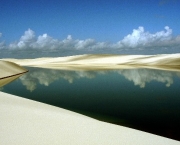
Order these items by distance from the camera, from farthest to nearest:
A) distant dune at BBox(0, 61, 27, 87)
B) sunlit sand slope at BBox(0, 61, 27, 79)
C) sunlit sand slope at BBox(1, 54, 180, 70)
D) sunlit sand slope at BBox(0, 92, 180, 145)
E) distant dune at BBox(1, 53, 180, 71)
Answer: sunlit sand slope at BBox(1, 54, 180, 70) → distant dune at BBox(1, 53, 180, 71) → sunlit sand slope at BBox(0, 61, 27, 79) → distant dune at BBox(0, 61, 27, 87) → sunlit sand slope at BBox(0, 92, 180, 145)

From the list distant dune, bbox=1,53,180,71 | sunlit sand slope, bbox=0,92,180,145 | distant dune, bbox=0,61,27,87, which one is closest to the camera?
sunlit sand slope, bbox=0,92,180,145

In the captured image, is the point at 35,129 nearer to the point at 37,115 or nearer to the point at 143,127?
the point at 37,115

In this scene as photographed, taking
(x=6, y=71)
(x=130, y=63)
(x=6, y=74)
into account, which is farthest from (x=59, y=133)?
(x=130, y=63)

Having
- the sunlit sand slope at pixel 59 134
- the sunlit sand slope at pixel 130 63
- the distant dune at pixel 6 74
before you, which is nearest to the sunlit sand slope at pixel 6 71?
the distant dune at pixel 6 74

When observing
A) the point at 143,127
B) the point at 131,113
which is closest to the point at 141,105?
the point at 131,113

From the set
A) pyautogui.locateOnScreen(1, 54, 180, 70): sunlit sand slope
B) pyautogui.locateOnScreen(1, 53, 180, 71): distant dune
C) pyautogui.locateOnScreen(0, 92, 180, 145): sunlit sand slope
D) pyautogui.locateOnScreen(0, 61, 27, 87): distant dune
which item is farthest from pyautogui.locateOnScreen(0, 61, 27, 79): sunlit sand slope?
pyautogui.locateOnScreen(0, 92, 180, 145): sunlit sand slope

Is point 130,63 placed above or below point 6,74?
below

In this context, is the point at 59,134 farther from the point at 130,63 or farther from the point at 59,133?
the point at 130,63

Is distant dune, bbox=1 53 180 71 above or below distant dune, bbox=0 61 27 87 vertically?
below

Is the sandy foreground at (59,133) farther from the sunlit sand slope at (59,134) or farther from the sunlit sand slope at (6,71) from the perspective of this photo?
the sunlit sand slope at (6,71)

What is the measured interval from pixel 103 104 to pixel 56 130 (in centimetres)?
677

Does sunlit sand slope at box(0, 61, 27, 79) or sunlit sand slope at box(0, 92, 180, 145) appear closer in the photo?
sunlit sand slope at box(0, 92, 180, 145)

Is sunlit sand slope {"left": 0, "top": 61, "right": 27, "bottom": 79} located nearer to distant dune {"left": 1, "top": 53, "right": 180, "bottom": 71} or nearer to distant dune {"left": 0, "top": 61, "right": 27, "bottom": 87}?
distant dune {"left": 0, "top": 61, "right": 27, "bottom": 87}

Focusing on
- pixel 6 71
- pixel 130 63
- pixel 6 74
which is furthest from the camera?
pixel 130 63
